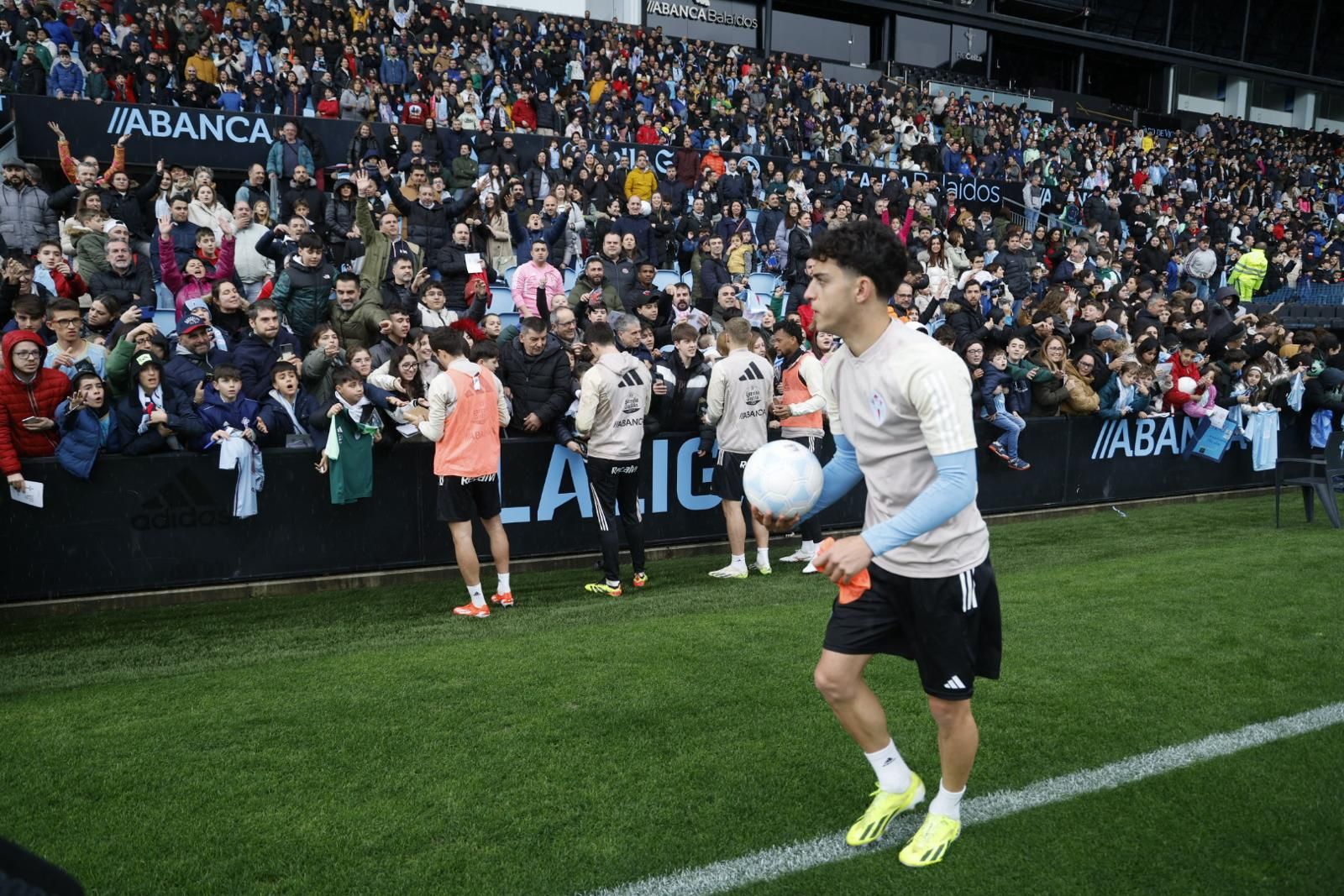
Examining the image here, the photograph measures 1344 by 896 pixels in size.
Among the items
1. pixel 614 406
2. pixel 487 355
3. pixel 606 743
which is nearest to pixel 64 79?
pixel 487 355

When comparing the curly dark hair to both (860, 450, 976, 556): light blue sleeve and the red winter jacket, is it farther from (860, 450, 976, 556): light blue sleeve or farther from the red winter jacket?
the red winter jacket

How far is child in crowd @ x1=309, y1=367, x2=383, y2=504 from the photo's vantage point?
7.59 metres

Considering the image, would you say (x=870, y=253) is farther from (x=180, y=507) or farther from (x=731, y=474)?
(x=180, y=507)

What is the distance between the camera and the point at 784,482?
11.4 feet

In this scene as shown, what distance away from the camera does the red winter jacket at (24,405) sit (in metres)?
6.75

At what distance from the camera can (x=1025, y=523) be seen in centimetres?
1085

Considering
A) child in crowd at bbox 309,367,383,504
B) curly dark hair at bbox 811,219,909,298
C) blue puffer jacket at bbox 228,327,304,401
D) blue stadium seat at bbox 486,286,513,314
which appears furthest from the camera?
blue stadium seat at bbox 486,286,513,314

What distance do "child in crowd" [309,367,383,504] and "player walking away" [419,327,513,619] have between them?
2.74 ft

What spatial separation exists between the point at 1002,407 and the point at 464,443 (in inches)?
238

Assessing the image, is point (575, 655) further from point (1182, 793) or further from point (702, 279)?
point (702, 279)

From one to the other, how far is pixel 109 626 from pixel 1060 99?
3758 cm

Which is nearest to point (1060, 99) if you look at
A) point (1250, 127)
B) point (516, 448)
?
point (1250, 127)

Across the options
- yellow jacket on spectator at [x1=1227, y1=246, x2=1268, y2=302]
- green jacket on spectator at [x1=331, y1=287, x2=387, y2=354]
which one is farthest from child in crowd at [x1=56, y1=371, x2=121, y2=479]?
yellow jacket on spectator at [x1=1227, y1=246, x2=1268, y2=302]

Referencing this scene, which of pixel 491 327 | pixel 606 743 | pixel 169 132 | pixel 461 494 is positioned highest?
pixel 169 132
